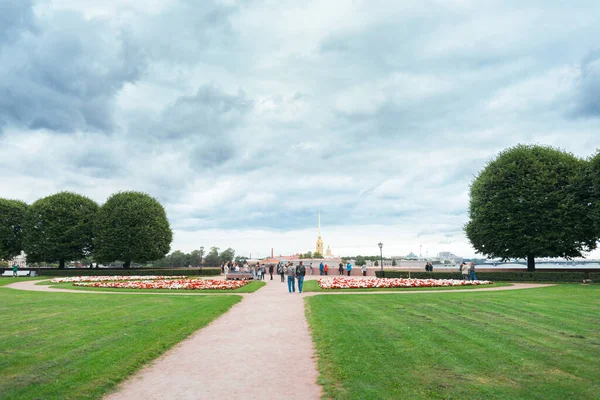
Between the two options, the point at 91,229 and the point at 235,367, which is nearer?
the point at 235,367

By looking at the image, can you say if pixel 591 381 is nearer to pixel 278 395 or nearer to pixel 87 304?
pixel 278 395

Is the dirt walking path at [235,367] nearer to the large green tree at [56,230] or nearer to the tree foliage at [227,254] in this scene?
the large green tree at [56,230]

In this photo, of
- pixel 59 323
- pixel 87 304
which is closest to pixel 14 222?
pixel 87 304

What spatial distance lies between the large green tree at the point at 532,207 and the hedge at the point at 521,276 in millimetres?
3973

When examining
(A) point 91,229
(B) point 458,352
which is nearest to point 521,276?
(B) point 458,352

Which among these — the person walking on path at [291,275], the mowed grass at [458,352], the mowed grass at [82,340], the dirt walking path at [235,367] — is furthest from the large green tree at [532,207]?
the dirt walking path at [235,367]

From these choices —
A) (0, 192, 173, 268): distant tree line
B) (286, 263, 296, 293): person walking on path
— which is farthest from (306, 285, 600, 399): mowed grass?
(0, 192, 173, 268): distant tree line

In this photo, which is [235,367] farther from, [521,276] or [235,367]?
[521,276]

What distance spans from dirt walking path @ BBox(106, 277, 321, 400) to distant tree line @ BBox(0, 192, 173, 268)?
5171 centimetres

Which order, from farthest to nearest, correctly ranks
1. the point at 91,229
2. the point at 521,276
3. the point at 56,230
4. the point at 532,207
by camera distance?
the point at 91,229, the point at 56,230, the point at 532,207, the point at 521,276

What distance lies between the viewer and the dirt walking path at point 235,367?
736cm

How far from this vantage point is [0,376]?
8.22 metres

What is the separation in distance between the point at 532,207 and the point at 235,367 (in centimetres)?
4131

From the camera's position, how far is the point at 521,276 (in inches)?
1565
